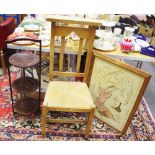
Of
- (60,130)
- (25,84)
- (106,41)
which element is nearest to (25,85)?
(25,84)

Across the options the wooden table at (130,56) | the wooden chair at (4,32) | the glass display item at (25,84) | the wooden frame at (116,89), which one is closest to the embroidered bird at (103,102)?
the wooden frame at (116,89)

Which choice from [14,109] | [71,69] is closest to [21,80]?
[14,109]

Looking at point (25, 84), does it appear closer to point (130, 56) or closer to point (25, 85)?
point (25, 85)

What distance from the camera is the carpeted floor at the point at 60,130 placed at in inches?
70.4

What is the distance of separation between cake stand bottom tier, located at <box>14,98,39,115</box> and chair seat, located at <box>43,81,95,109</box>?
341 mm

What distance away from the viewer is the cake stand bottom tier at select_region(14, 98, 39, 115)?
1.91 meters

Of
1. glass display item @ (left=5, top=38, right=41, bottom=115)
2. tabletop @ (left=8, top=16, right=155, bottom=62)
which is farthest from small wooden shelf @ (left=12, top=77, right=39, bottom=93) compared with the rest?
tabletop @ (left=8, top=16, right=155, bottom=62)

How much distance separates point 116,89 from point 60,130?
0.61m

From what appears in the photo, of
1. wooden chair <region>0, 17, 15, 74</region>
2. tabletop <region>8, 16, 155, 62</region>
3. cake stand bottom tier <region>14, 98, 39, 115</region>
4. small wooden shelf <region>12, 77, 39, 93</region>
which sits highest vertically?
tabletop <region>8, 16, 155, 62</region>

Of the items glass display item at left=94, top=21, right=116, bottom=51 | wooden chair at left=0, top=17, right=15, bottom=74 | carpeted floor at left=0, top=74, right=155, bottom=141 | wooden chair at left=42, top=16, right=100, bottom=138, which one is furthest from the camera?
wooden chair at left=0, top=17, right=15, bottom=74

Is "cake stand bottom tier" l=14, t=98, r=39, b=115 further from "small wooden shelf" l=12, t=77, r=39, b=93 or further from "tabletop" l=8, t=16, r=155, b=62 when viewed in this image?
"tabletop" l=8, t=16, r=155, b=62

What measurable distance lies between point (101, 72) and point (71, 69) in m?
0.53

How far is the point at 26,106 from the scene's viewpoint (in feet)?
6.45

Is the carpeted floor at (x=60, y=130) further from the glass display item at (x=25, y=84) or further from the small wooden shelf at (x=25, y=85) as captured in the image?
the small wooden shelf at (x=25, y=85)
